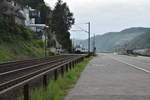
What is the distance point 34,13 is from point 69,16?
20.3 meters

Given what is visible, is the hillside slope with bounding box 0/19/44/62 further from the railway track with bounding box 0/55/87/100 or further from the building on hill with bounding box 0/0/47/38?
the railway track with bounding box 0/55/87/100

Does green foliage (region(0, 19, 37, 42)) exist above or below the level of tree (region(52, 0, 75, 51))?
below

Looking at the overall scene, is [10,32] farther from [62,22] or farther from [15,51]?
[62,22]

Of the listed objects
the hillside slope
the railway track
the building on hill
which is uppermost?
the building on hill

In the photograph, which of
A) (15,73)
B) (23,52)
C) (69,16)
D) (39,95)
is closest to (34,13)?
(69,16)

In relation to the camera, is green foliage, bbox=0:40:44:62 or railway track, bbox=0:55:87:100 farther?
green foliage, bbox=0:40:44:62

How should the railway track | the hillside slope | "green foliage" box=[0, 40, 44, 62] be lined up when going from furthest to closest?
the hillside slope < "green foliage" box=[0, 40, 44, 62] < the railway track

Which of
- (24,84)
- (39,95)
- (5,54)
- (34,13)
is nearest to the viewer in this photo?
(24,84)

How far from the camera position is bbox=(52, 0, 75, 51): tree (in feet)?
411

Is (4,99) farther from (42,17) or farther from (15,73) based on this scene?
(42,17)

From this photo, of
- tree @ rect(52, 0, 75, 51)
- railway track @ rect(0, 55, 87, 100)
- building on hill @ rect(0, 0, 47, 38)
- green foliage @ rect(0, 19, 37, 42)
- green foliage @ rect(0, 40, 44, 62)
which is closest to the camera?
railway track @ rect(0, 55, 87, 100)

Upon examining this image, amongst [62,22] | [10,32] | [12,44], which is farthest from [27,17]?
[12,44]

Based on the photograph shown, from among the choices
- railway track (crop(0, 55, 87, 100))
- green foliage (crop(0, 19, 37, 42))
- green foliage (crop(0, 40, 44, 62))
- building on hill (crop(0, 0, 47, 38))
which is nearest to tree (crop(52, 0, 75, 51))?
building on hill (crop(0, 0, 47, 38))

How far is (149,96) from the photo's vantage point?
10.2m
